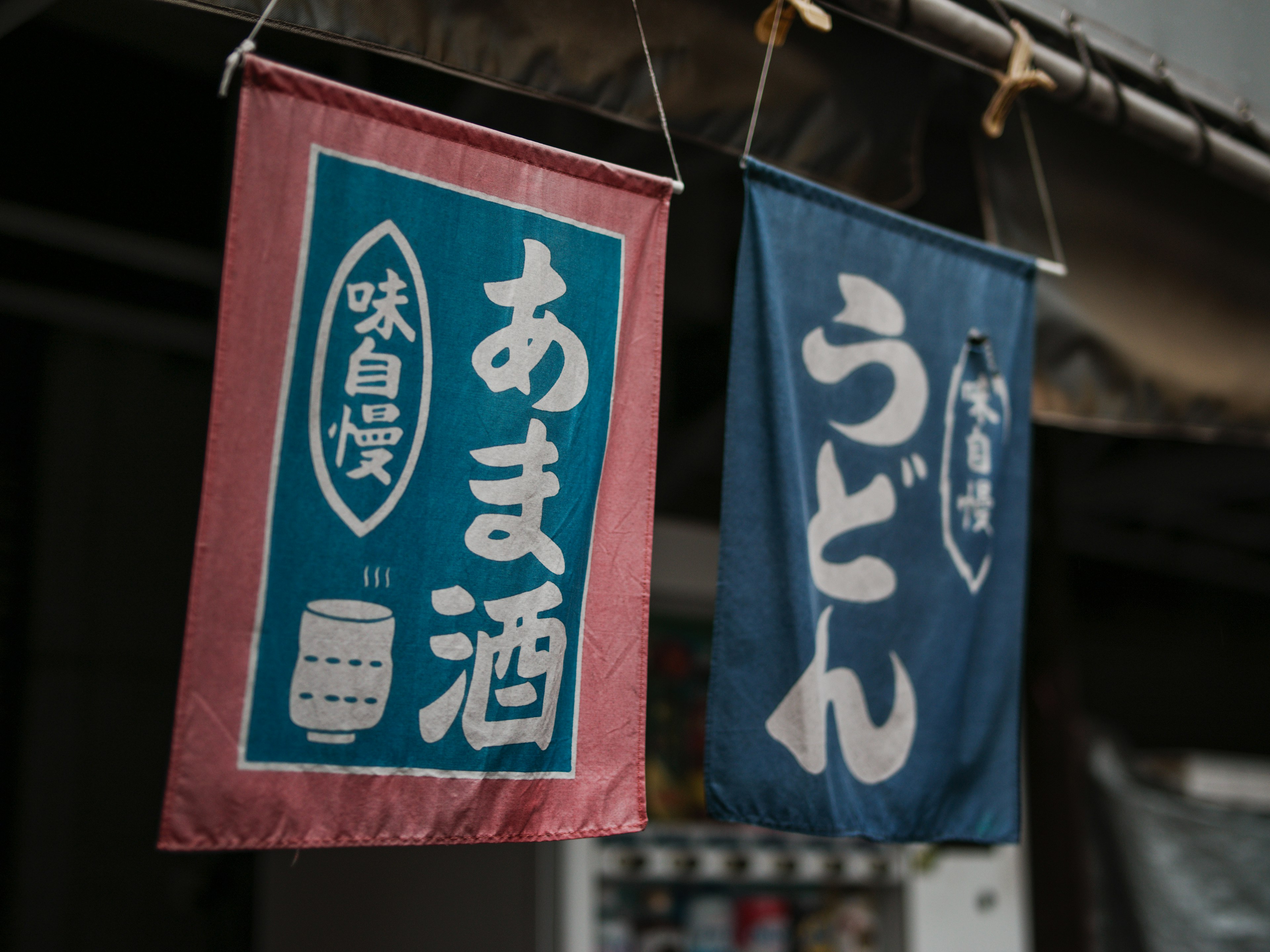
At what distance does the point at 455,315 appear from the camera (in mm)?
2160

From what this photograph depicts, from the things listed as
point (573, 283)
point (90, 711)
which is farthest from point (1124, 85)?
point (90, 711)

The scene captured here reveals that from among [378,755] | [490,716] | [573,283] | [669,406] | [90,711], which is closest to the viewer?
[378,755]

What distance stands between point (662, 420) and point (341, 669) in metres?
3.19

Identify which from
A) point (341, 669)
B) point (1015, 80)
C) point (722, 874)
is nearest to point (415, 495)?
point (341, 669)

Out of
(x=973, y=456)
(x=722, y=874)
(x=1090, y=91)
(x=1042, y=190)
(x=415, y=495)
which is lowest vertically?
(x=722, y=874)

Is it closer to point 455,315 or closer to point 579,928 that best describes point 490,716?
point 455,315

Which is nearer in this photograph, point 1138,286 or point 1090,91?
point 1090,91

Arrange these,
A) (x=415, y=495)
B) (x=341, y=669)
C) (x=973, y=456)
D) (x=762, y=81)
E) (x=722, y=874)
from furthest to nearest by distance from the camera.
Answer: (x=722, y=874) < (x=973, y=456) < (x=762, y=81) < (x=415, y=495) < (x=341, y=669)

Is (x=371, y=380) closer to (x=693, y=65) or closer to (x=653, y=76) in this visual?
(x=653, y=76)

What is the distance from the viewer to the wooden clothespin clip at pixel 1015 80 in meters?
3.08

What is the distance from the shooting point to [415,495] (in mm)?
2078

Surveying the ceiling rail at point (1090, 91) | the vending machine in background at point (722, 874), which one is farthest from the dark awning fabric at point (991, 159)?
the vending machine in background at point (722, 874)

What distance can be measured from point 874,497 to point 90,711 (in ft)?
9.56

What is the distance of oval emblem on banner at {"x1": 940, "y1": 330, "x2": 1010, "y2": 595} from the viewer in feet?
9.62
